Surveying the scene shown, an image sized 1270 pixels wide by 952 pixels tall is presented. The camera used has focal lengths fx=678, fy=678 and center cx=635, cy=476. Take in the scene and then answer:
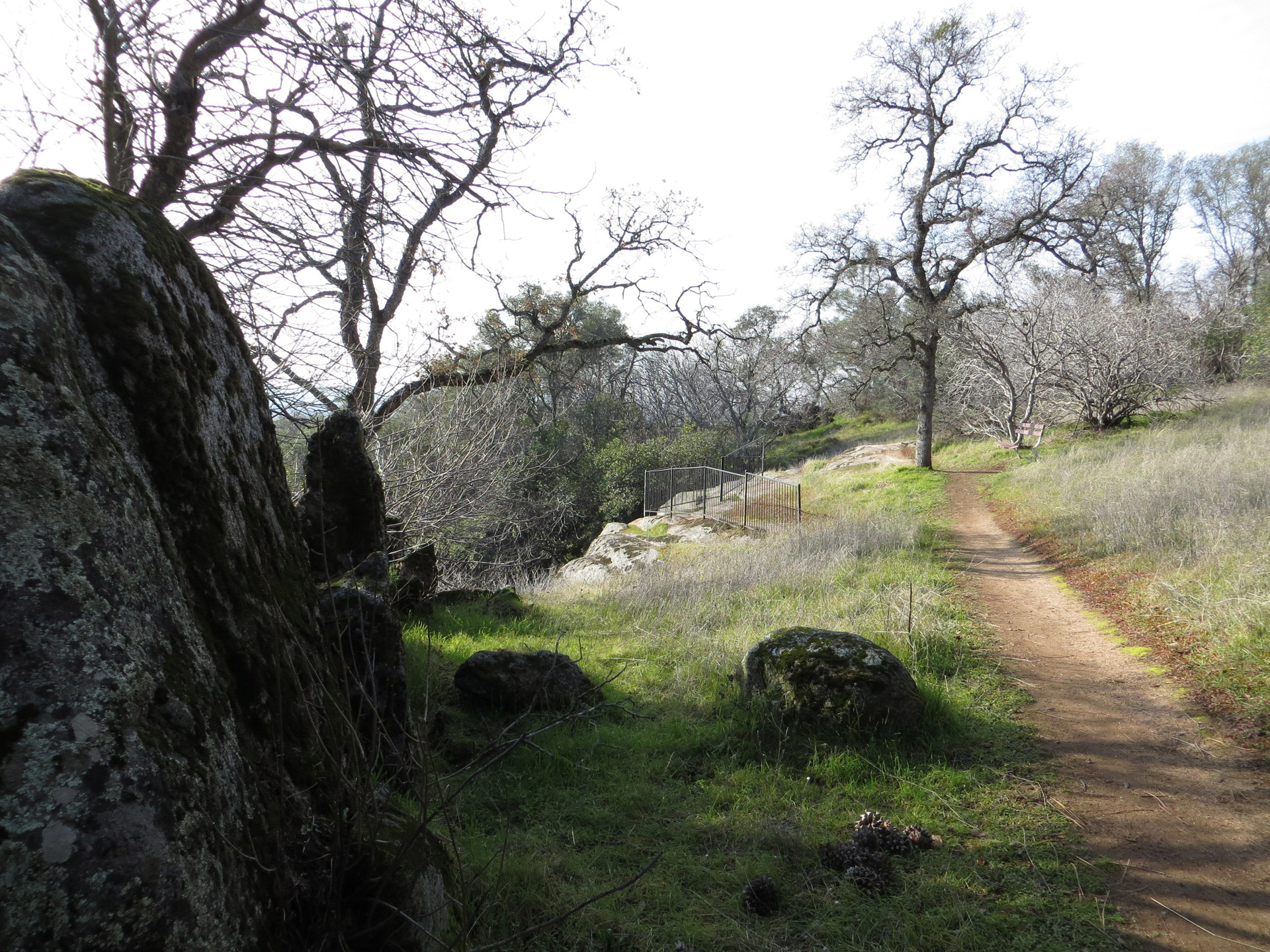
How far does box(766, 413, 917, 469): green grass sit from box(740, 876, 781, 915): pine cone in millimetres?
30629

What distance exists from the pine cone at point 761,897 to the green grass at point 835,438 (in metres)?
30.6

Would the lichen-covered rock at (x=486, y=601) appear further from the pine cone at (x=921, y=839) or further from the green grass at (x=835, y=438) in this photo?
the green grass at (x=835, y=438)

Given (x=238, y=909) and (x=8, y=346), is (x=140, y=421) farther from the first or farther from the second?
(x=238, y=909)

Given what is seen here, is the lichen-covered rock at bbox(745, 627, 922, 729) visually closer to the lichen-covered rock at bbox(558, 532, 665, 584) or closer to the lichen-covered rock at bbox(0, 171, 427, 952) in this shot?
the lichen-covered rock at bbox(0, 171, 427, 952)

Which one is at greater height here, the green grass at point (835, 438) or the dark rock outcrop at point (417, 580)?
the green grass at point (835, 438)

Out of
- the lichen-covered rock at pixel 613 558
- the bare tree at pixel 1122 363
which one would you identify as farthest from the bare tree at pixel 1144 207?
the lichen-covered rock at pixel 613 558

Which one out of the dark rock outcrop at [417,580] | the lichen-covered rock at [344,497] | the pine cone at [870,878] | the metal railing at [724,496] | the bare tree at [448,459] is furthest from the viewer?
the metal railing at [724,496]

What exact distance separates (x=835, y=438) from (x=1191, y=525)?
31.5 m

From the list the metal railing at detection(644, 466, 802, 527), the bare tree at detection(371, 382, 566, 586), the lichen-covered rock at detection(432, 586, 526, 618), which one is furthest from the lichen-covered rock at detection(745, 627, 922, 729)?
the metal railing at detection(644, 466, 802, 527)

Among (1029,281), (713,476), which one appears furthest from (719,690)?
(1029,281)

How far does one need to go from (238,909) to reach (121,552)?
874mm

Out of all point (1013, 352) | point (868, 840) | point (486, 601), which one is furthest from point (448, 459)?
point (1013, 352)

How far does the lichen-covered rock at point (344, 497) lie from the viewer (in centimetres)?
520

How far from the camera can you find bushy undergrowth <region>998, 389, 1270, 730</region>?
5.50m
